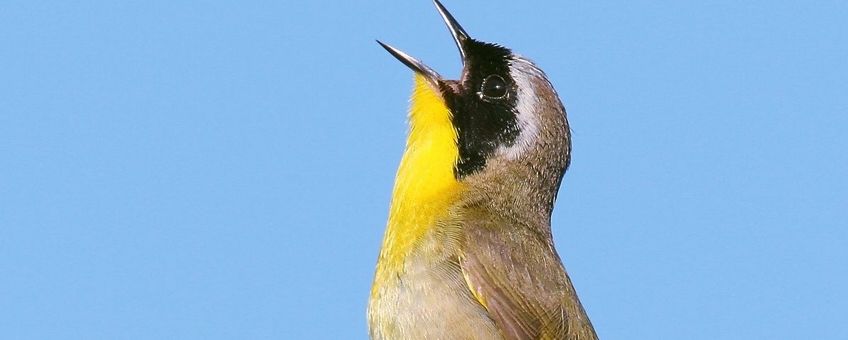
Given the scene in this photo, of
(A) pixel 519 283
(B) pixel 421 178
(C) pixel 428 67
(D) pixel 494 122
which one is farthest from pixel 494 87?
(A) pixel 519 283

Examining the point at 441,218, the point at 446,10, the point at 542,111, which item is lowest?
the point at 441,218

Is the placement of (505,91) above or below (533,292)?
above

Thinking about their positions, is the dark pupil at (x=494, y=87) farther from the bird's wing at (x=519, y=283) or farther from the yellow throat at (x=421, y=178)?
the bird's wing at (x=519, y=283)

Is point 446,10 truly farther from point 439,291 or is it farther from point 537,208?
point 439,291

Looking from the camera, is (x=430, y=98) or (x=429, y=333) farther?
(x=430, y=98)

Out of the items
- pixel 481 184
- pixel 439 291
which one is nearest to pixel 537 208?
pixel 481 184

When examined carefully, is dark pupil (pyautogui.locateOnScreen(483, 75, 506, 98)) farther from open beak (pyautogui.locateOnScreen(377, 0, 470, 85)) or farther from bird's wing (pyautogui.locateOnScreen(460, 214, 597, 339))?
bird's wing (pyautogui.locateOnScreen(460, 214, 597, 339))

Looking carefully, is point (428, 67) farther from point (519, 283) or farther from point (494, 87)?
point (519, 283)

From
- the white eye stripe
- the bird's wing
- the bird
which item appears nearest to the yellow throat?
the bird
